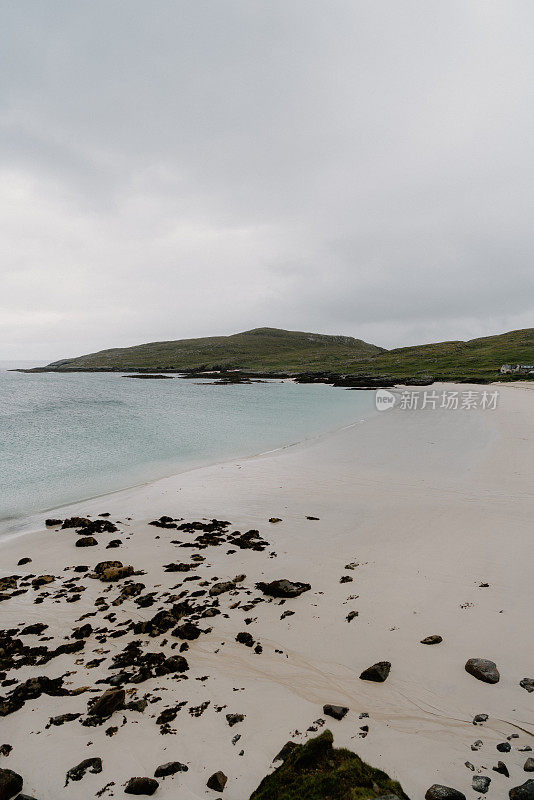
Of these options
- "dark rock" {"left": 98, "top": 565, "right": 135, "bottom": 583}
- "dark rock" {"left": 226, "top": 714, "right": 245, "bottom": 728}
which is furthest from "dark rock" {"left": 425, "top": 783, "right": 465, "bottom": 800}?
"dark rock" {"left": 98, "top": 565, "right": 135, "bottom": 583}

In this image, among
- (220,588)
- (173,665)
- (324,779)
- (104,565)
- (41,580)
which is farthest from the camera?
(104,565)

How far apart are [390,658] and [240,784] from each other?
3.39 metres

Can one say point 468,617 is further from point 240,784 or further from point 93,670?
point 93,670

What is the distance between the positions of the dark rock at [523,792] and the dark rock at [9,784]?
5.70m

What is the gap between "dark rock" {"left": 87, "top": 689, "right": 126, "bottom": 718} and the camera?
569 cm

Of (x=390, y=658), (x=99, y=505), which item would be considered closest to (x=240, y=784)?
(x=390, y=658)

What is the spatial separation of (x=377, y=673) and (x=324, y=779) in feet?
9.03

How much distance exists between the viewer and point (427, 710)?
5613mm

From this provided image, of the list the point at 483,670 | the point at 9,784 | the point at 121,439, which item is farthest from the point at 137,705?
the point at 121,439

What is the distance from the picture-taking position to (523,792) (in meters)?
4.03

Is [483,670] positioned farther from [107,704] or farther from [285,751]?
[107,704]

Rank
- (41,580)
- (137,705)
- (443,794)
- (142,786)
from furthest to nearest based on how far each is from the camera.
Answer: (41,580) < (137,705) < (142,786) < (443,794)

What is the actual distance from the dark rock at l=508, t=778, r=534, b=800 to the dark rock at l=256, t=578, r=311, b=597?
210 inches
